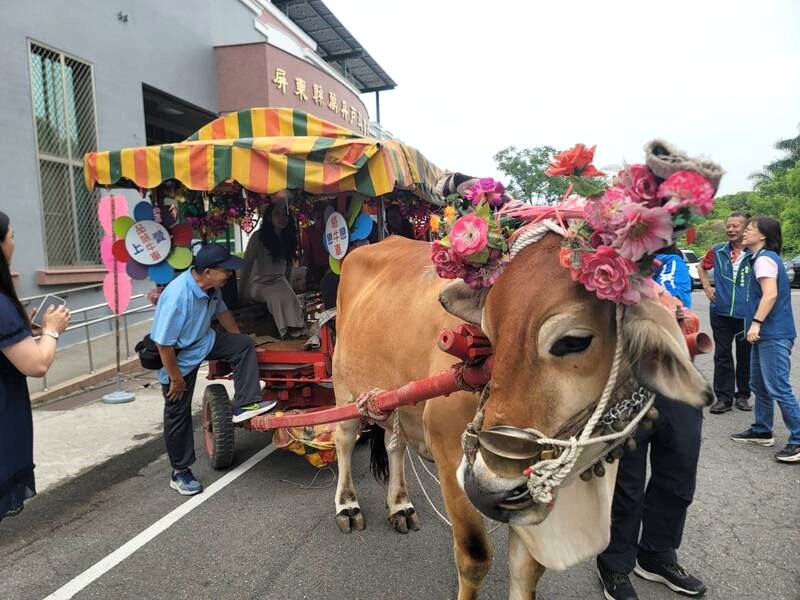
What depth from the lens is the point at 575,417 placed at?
148cm

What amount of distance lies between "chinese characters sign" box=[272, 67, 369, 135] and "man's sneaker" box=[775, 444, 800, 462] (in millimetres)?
11444

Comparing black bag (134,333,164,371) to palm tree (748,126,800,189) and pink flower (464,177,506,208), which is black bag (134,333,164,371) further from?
palm tree (748,126,800,189)

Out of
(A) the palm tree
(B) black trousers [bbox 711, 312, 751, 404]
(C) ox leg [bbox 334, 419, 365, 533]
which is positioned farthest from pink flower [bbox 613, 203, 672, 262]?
(A) the palm tree

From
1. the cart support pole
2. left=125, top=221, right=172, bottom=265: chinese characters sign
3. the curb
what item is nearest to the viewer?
the cart support pole

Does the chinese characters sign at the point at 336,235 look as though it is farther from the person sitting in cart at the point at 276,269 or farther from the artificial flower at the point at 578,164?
the artificial flower at the point at 578,164

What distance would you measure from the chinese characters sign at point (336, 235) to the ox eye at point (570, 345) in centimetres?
342

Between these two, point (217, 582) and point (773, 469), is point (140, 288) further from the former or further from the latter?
point (773, 469)

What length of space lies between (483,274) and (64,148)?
914 centimetres

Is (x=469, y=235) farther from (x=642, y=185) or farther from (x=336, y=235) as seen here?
(x=336, y=235)

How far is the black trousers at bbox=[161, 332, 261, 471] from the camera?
398 centimetres

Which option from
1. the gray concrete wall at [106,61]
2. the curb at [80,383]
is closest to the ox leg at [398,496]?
the curb at [80,383]

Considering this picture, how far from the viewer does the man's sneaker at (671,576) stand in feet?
8.80

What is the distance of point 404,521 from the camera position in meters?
3.43

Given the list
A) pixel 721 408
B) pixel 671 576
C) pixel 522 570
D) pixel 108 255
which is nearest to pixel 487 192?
pixel 522 570
